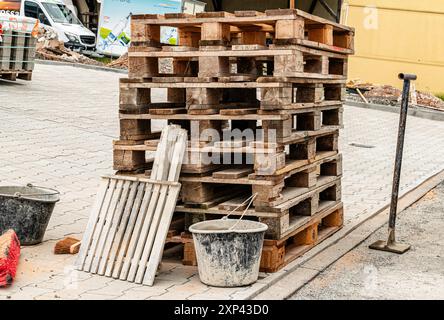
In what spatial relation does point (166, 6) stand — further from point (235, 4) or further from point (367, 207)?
point (367, 207)

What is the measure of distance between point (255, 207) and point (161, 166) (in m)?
0.86

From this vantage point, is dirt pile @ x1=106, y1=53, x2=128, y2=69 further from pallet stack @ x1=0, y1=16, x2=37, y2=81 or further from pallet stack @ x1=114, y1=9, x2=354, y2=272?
pallet stack @ x1=114, y1=9, x2=354, y2=272

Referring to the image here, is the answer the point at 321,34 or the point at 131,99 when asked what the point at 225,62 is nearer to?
the point at 131,99

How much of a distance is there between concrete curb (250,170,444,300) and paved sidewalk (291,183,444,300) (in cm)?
6

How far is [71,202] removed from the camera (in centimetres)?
867

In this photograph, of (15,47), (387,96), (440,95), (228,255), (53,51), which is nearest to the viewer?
(228,255)

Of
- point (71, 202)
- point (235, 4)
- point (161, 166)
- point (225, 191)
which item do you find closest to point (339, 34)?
point (225, 191)

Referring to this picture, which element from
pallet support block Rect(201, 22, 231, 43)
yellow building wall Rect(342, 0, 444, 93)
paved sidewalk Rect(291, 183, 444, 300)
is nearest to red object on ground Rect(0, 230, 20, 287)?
paved sidewalk Rect(291, 183, 444, 300)

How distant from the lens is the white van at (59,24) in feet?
99.5

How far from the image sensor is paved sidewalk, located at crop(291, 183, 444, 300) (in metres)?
5.99

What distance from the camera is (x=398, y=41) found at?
80.8 feet

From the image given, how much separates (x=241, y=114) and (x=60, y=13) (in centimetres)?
2665

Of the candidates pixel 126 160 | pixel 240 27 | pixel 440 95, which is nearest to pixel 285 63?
pixel 240 27

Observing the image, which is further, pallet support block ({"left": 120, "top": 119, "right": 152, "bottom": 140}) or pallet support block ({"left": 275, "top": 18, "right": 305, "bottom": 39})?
pallet support block ({"left": 120, "top": 119, "right": 152, "bottom": 140})
